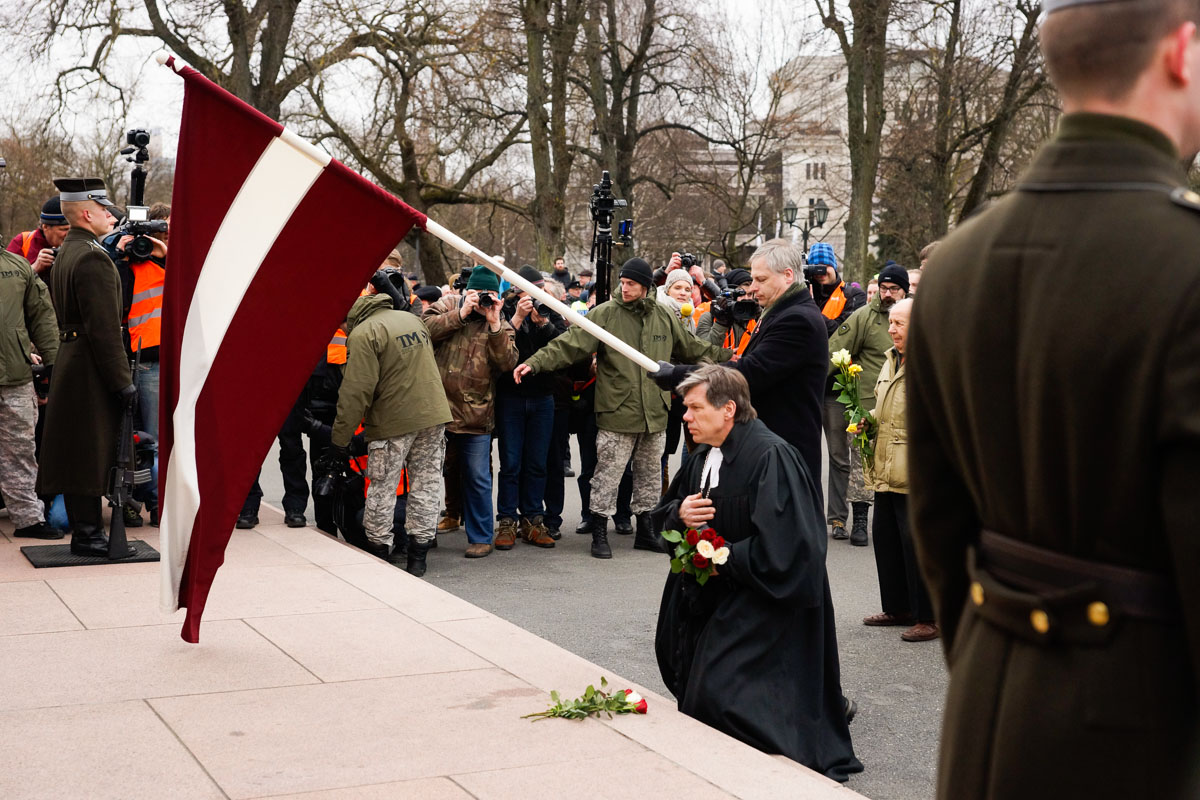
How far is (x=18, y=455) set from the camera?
834 centimetres

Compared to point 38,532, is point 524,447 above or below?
above

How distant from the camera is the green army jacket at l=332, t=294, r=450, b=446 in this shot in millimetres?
8102

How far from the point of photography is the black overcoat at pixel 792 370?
6168mm

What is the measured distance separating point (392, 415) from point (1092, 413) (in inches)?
264

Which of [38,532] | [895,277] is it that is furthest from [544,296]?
[895,277]

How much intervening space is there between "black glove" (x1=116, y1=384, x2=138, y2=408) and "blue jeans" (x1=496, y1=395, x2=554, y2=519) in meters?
2.77

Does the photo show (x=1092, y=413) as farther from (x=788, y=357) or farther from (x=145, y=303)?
(x=145, y=303)

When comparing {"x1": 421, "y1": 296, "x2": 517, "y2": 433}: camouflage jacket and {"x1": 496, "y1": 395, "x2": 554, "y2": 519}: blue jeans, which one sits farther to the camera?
{"x1": 496, "y1": 395, "x2": 554, "y2": 519}: blue jeans

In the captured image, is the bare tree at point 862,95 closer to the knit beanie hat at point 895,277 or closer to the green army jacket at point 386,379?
the knit beanie hat at point 895,277

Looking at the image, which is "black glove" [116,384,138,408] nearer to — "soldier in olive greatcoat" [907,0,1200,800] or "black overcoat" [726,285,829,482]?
A: "black overcoat" [726,285,829,482]

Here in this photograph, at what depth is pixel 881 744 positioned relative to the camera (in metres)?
5.25

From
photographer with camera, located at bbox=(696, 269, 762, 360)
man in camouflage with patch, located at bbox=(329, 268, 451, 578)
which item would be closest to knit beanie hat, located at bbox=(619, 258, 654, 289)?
photographer with camera, located at bbox=(696, 269, 762, 360)

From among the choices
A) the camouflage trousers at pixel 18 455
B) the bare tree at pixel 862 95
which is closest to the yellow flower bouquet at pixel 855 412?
the camouflage trousers at pixel 18 455

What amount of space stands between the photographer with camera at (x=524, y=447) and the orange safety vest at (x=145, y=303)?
2.44 meters
